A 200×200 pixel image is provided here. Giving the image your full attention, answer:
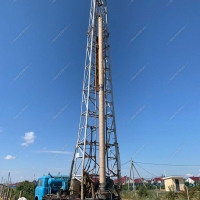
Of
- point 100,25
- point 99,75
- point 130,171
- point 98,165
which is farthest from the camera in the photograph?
point 130,171

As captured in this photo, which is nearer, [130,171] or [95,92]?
[95,92]

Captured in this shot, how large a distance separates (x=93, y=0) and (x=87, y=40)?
5092 millimetres

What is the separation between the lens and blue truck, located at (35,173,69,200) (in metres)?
16.8

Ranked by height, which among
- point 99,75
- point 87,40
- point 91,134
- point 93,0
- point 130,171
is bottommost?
point 130,171

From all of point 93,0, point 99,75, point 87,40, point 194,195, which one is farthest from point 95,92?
point 194,195

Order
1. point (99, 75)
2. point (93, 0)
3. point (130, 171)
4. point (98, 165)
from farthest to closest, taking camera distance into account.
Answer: point (130, 171), point (93, 0), point (99, 75), point (98, 165)

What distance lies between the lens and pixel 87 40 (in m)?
23.4

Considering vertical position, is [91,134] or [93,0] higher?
[93,0]

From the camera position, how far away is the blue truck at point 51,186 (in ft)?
55.2

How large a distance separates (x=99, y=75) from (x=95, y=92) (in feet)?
6.18

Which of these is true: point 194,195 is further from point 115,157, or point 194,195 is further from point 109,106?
point 109,106

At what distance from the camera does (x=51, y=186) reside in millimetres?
17250

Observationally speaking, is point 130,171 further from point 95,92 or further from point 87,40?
point 87,40

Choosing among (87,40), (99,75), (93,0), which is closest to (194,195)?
(99,75)
